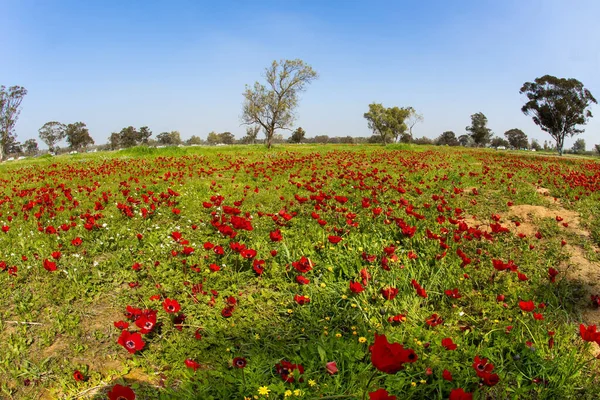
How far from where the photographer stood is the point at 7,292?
3768 millimetres

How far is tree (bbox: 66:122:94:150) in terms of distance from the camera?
99.7 m

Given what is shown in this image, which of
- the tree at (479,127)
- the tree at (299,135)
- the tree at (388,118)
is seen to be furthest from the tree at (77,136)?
the tree at (479,127)

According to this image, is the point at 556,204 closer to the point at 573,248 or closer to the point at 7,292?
the point at 573,248

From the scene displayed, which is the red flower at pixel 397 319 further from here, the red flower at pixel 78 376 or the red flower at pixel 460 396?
the red flower at pixel 78 376

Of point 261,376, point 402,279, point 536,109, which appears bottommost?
point 261,376

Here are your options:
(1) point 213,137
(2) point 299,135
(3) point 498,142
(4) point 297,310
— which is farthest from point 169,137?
(4) point 297,310

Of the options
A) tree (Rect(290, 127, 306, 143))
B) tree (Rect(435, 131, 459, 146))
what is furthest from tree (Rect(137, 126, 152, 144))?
tree (Rect(435, 131, 459, 146))

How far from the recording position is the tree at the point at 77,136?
327 feet

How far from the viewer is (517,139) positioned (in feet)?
364

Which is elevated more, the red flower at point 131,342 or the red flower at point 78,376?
the red flower at point 131,342

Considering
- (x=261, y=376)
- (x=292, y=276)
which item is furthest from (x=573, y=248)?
(x=261, y=376)

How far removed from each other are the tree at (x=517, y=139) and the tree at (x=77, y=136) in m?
137

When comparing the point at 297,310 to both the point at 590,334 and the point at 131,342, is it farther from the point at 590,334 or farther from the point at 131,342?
the point at 590,334

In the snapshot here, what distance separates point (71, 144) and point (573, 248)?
123 metres
